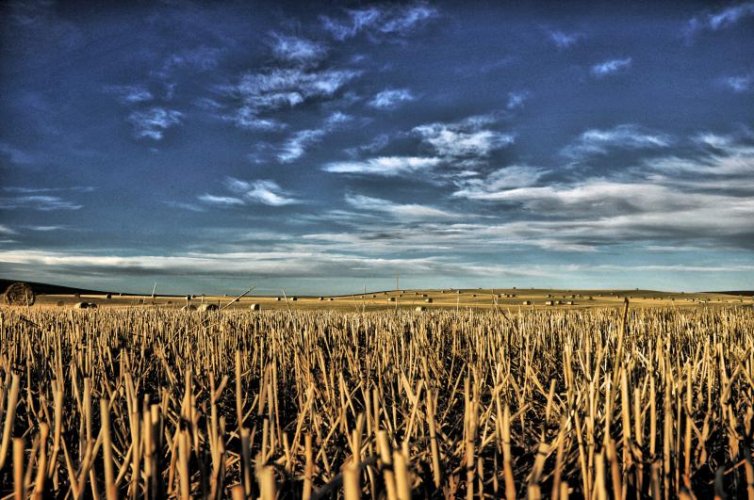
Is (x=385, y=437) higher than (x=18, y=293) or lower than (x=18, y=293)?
lower

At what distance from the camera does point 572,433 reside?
321cm

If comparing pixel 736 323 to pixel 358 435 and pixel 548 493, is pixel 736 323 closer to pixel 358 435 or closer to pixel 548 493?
pixel 548 493

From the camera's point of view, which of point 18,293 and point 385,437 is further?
point 18,293

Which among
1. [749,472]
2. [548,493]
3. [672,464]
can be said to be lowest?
[548,493]

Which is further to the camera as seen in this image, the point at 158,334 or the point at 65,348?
the point at 158,334

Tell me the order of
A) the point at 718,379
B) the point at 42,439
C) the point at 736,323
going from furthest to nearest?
the point at 736,323
the point at 718,379
the point at 42,439

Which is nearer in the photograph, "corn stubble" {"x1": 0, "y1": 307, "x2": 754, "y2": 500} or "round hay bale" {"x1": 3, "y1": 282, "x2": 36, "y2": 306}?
"corn stubble" {"x1": 0, "y1": 307, "x2": 754, "y2": 500}

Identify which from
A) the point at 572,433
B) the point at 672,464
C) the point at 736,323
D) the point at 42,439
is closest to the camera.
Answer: the point at 42,439

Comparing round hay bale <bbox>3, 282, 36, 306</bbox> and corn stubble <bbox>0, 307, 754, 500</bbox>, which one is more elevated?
round hay bale <bbox>3, 282, 36, 306</bbox>

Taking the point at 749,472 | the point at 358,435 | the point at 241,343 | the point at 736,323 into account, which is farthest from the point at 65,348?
the point at 736,323

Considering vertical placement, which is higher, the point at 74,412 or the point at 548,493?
the point at 74,412

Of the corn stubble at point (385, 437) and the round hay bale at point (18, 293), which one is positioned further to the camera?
the round hay bale at point (18, 293)

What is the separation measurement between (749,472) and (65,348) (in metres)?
7.26

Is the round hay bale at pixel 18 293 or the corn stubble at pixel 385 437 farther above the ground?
the round hay bale at pixel 18 293
